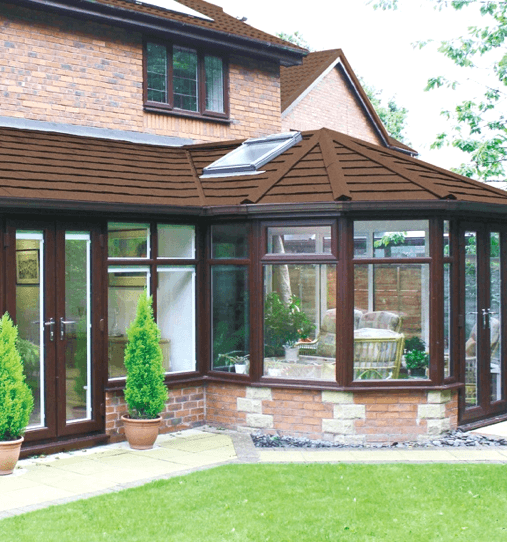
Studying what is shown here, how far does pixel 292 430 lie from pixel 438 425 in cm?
172

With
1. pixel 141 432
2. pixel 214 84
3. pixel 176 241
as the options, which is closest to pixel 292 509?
pixel 141 432

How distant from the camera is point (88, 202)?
9.17m

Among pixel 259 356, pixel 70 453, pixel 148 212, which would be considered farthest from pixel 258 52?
pixel 70 453

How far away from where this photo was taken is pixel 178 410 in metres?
10.4

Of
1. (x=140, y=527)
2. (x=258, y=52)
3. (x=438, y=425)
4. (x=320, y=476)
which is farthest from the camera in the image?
(x=258, y=52)

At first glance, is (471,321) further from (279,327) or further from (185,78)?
(185,78)

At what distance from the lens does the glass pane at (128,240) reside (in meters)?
9.79

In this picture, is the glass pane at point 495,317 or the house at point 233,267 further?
the glass pane at point 495,317

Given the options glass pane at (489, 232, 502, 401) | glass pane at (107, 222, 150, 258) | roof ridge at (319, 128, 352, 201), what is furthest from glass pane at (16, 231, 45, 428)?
glass pane at (489, 232, 502, 401)

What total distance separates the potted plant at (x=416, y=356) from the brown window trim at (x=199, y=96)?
5.07 meters

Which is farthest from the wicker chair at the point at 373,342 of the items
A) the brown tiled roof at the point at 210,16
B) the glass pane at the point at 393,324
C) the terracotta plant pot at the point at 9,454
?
the brown tiled roof at the point at 210,16

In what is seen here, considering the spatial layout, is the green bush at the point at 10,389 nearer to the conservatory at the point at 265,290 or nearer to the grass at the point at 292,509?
the conservatory at the point at 265,290

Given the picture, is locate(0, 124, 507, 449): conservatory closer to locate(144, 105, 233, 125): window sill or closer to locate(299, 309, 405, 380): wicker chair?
locate(299, 309, 405, 380): wicker chair

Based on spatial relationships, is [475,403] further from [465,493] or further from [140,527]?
[140,527]
